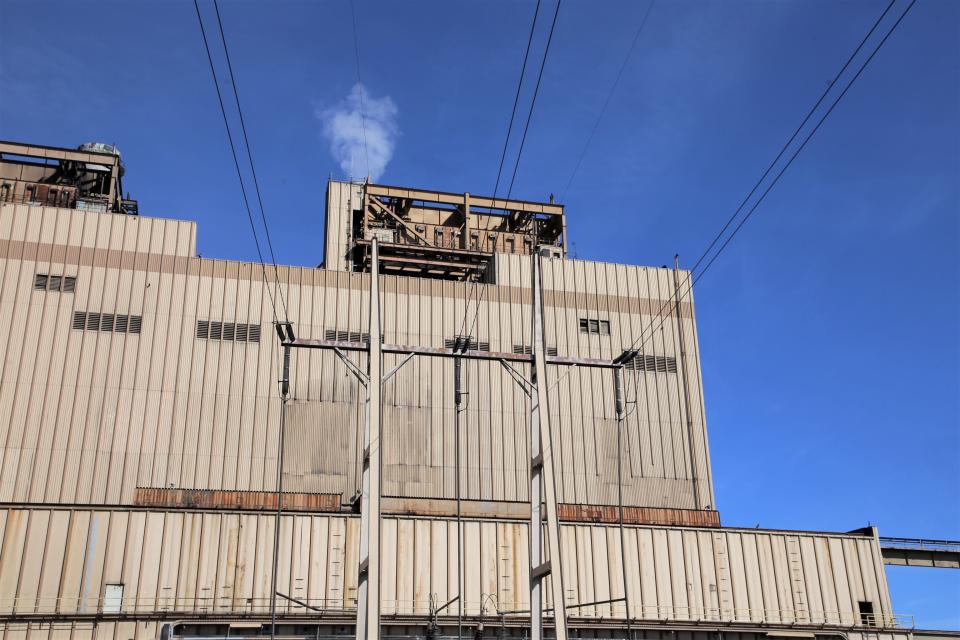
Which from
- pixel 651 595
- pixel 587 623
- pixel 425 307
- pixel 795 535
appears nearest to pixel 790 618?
pixel 795 535

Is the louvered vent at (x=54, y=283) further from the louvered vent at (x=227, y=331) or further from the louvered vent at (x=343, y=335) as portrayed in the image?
the louvered vent at (x=343, y=335)

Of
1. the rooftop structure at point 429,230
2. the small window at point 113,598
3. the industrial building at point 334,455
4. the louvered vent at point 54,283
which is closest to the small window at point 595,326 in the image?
the industrial building at point 334,455

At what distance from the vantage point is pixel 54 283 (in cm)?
4303

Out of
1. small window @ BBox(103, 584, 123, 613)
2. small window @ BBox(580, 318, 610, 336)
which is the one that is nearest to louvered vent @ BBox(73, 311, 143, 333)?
small window @ BBox(103, 584, 123, 613)

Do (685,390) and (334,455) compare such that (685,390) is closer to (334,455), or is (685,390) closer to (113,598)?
(334,455)

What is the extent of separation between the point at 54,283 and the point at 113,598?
18.3m

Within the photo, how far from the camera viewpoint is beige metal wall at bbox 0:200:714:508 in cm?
4028

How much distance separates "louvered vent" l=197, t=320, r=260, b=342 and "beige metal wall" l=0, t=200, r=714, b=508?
0.33 m

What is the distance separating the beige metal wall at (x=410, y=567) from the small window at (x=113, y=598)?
0.16m

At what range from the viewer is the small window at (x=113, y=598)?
3111 centimetres

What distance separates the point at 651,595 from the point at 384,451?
48.0ft

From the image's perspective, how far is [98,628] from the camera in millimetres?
30641

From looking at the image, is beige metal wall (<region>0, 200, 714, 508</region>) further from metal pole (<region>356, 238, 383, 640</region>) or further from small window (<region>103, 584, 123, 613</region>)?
metal pole (<region>356, 238, 383, 640</region>)

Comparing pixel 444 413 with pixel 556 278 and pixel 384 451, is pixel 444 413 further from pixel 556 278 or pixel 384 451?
pixel 556 278
